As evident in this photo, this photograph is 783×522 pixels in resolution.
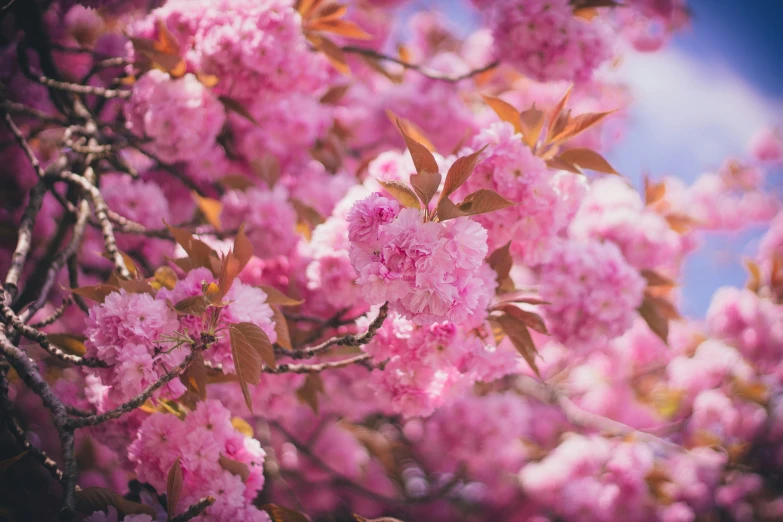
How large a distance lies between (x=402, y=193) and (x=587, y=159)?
73 centimetres

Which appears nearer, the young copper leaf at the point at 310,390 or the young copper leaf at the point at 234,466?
the young copper leaf at the point at 234,466

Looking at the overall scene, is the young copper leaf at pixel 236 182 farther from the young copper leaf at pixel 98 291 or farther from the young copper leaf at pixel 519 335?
the young copper leaf at pixel 519 335

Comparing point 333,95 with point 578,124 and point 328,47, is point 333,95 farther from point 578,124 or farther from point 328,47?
point 578,124

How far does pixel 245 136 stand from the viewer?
220 cm

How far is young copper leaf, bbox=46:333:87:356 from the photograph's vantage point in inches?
51.8

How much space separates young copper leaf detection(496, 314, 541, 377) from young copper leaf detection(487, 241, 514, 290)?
121 millimetres

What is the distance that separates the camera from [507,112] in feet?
4.73

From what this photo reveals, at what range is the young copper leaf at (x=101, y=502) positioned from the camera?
1.14m

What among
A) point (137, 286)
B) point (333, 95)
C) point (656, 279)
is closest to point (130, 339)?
point (137, 286)

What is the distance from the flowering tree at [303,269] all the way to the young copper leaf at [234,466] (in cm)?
3

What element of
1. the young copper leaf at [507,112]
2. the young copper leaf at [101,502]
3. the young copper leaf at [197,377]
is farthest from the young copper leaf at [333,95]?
the young copper leaf at [101,502]

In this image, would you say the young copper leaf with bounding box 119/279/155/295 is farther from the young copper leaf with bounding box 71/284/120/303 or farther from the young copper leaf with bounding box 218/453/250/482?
the young copper leaf with bounding box 218/453/250/482

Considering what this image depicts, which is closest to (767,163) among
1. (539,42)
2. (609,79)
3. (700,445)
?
(609,79)

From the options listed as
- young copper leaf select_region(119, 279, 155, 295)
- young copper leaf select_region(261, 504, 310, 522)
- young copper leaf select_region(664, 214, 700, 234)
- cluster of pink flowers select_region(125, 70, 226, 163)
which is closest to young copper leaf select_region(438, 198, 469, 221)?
young copper leaf select_region(119, 279, 155, 295)
